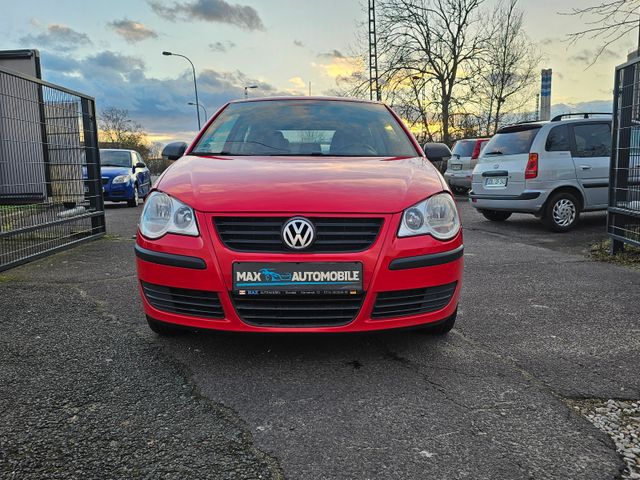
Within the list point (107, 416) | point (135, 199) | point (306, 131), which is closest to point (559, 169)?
point (306, 131)

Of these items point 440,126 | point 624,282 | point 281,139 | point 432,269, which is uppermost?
point 440,126

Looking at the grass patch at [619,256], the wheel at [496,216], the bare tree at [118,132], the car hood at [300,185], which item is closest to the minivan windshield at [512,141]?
the wheel at [496,216]

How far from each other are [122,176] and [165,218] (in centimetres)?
1122

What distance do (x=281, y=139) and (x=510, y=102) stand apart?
29313mm

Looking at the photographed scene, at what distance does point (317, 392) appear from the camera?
2.44 meters

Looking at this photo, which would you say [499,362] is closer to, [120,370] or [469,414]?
[469,414]

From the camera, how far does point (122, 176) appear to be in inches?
516

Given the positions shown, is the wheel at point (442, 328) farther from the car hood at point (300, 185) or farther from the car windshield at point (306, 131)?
the car windshield at point (306, 131)

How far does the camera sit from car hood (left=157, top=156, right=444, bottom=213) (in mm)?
2607

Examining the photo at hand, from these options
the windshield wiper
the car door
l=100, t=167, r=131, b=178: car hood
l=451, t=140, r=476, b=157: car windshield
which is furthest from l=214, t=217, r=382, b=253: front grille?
l=451, t=140, r=476, b=157: car windshield

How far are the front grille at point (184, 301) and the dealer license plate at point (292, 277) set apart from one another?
0.60ft

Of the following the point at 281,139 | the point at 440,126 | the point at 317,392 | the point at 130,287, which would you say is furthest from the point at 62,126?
the point at 440,126

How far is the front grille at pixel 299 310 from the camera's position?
8.34 ft

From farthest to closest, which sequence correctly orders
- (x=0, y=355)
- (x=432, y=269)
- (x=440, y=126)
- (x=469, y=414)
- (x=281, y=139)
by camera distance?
(x=440, y=126), (x=281, y=139), (x=0, y=355), (x=432, y=269), (x=469, y=414)
